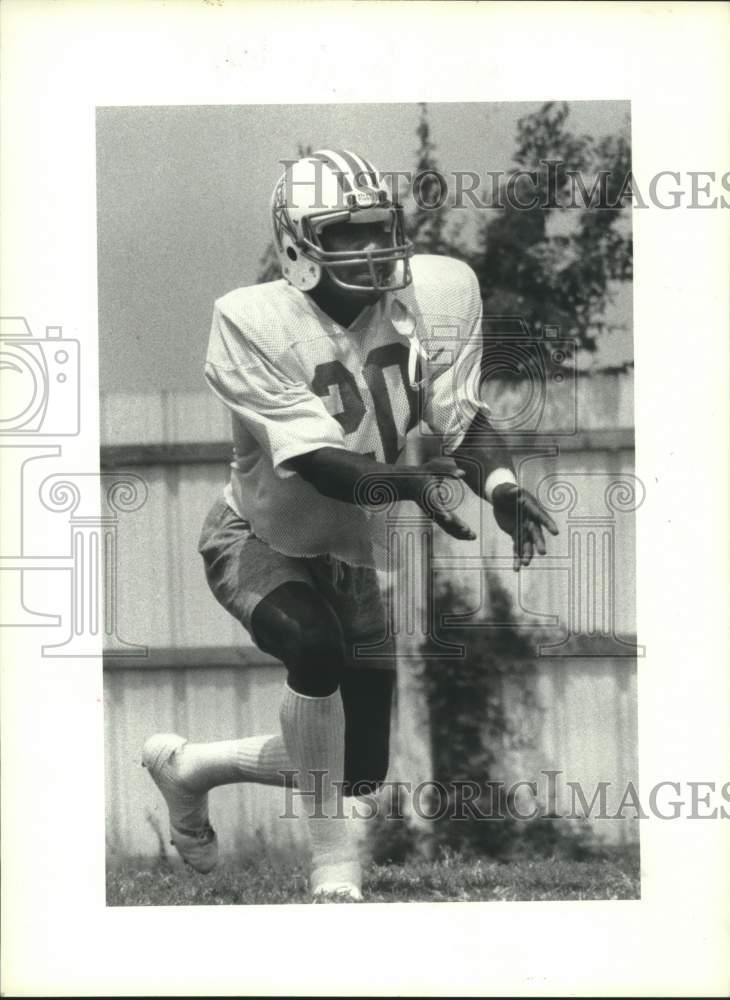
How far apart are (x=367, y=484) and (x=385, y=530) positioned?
120 mm

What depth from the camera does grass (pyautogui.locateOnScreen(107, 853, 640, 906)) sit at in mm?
3975

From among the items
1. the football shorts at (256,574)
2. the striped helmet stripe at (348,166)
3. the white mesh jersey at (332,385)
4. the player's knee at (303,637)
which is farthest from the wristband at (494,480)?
the striped helmet stripe at (348,166)

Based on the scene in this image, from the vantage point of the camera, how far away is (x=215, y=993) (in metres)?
3.86

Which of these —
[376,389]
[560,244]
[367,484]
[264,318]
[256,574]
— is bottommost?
[256,574]

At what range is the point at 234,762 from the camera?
158 inches

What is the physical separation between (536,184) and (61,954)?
2.14 m

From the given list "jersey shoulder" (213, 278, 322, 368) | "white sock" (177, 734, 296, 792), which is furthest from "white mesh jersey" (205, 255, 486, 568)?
"white sock" (177, 734, 296, 792)

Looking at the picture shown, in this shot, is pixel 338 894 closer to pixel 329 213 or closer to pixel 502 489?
pixel 502 489

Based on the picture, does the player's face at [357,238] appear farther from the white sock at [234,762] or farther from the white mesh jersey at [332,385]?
the white sock at [234,762]

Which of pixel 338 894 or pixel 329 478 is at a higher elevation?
pixel 329 478

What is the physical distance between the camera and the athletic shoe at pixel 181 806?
399 centimetres

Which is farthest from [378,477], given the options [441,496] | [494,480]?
[494,480]

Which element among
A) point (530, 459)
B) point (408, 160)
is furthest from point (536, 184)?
point (530, 459)

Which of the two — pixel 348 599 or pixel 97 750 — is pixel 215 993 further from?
pixel 348 599
